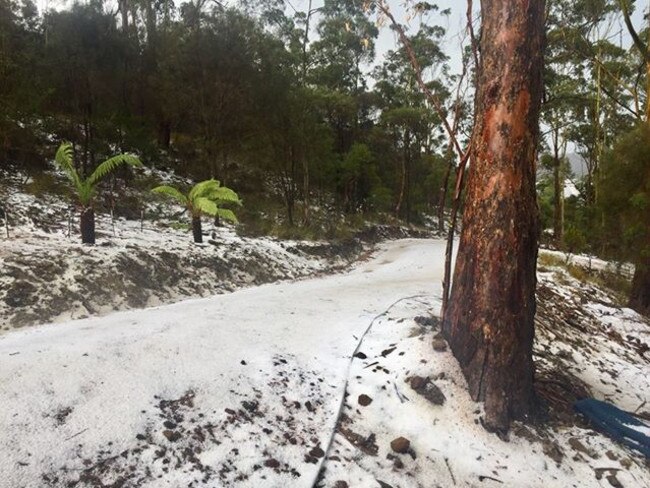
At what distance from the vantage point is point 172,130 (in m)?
20.0

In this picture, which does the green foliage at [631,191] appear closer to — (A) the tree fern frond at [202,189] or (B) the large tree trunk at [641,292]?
(B) the large tree trunk at [641,292]

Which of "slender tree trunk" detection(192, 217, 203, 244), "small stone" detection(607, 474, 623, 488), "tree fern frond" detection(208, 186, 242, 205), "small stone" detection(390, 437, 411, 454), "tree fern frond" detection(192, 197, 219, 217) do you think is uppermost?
"tree fern frond" detection(208, 186, 242, 205)

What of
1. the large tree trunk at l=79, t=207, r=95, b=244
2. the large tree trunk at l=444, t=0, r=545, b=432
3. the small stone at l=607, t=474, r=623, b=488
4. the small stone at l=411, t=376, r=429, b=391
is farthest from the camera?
the large tree trunk at l=79, t=207, r=95, b=244

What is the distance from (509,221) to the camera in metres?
3.13

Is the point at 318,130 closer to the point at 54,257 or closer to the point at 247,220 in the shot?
the point at 247,220

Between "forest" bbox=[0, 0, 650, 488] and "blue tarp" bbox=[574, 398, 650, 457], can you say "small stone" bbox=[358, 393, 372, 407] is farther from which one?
"blue tarp" bbox=[574, 398, 650, 457]

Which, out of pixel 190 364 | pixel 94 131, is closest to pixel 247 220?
pixel 94 131

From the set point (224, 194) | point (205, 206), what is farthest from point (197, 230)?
point (224, 194)

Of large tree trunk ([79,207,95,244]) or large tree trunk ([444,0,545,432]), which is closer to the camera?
large tree trunk ([444,0,545,432])

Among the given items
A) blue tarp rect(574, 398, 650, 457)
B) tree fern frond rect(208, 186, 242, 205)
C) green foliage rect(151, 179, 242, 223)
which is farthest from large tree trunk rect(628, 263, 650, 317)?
tree fern frond rect(208, 186, 242, 205)

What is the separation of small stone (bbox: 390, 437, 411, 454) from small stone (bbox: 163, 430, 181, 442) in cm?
134

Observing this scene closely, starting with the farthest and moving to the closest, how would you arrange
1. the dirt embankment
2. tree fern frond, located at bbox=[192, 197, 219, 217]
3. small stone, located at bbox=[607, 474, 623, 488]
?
tree fern frond, located at bbox=[192, 197, 219, 217]
the dirt embankment
small stone, located at bbox=[607, 474, 623, 488]

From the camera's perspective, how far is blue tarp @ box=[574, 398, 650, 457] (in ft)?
9.89

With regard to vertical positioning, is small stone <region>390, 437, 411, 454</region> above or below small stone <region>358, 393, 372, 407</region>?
below
